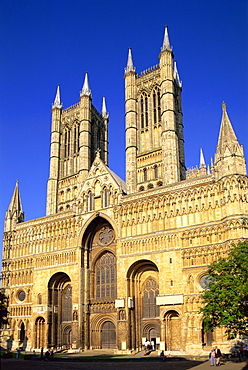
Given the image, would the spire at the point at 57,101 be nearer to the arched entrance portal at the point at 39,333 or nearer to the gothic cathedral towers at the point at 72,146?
the gothic cathedral towers at the point at 72,146

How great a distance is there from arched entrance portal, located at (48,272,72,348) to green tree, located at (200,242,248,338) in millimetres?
26083

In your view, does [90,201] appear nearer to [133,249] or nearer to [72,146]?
[133,249]

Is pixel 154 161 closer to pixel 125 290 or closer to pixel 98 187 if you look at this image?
pixel 98 187

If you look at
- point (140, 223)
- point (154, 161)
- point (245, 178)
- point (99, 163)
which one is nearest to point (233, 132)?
point (245, 178)

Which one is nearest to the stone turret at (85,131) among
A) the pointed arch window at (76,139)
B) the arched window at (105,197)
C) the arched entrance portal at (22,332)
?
the pointed arch window at (76,139)

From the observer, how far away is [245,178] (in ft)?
133

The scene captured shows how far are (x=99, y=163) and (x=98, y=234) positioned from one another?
9519 millimetres

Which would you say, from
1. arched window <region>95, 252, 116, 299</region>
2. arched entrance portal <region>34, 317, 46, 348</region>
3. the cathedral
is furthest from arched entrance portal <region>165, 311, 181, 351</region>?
arched entrance portal <region>34, 317, 46, 348</region>

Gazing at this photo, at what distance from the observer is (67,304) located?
5166cm

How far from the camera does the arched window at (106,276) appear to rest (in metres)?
48.1

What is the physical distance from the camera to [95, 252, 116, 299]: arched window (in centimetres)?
4806

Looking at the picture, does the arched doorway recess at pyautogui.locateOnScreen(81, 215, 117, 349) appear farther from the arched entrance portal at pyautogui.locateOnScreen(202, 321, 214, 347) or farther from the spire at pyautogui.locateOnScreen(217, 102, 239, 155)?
the spire at pyautogui.locateOnScreen(217, 102, 239, 155)

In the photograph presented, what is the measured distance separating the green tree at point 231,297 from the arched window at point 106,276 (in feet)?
64.2

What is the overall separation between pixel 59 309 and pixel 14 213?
16.8 meters
